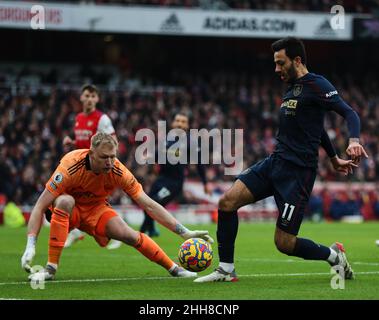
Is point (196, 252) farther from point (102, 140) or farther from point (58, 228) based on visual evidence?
point (102, 140)

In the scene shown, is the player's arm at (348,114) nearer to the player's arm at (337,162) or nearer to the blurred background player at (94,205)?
the player's arm at (337,162)

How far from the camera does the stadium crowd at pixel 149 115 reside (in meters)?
27.8

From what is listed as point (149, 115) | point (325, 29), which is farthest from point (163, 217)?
point (325, 29)

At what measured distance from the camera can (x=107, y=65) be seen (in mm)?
36812

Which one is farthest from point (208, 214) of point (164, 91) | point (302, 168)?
point (302, 168)

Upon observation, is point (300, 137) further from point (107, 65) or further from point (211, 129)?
point (107, 65)

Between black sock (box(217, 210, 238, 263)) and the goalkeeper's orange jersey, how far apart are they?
3.09ft

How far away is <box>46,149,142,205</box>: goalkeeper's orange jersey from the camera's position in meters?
9.49

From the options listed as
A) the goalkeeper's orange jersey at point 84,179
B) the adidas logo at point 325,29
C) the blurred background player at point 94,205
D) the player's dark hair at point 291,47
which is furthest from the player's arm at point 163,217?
the adidas logo at point 325,29

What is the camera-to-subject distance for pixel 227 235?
9727 millimetres

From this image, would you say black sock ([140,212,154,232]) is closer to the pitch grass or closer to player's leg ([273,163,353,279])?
the pitch grass

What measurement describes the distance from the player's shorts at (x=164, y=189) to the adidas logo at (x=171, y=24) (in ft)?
59.4

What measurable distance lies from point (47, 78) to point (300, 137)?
25057mm
